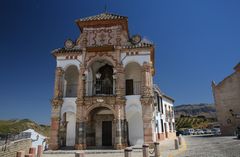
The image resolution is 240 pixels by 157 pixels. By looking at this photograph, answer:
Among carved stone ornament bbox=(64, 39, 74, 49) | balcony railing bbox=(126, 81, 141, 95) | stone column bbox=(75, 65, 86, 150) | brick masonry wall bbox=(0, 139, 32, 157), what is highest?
carved stone ornament bbox=(64, 39, 74, 49)

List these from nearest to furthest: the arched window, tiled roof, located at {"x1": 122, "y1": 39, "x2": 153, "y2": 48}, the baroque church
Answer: the baroque church → tiled roof, located at {"x1": 122, "y1": 39, "x2": 153, "y2": 48} → the arched window

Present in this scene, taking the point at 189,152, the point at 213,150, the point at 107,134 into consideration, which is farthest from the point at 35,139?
the point at 213,150

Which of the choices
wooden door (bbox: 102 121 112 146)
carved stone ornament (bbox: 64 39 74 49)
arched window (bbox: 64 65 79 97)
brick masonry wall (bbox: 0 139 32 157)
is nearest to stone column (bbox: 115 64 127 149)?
wooden door (bbox: 102 121 112 146)

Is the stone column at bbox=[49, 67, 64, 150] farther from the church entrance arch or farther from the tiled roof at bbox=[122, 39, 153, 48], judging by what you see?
the tiled roof at bbox=[122, 39, 153, 48]

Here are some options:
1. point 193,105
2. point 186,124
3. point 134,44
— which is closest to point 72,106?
point 134,44

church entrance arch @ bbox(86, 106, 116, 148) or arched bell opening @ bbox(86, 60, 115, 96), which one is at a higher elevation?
arched bell opening @ bbox(86, 60, 115, 96)

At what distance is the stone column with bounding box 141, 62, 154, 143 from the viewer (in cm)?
1734

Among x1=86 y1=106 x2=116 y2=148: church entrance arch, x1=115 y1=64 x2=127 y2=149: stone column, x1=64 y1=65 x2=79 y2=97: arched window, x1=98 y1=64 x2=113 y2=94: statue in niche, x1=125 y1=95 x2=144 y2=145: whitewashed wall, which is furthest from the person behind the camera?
x1=64 y1=65 x2=79 y2=97: arched window

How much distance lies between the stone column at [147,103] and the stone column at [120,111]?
184cm

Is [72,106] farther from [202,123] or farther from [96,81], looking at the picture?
[202,123]

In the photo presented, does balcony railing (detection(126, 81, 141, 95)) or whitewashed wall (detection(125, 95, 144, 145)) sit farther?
balcony railing (detection(126, 81, 141, 95))

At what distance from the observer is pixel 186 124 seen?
5922 cm

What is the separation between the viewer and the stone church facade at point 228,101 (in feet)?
94.6

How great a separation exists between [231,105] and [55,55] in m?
25.6
